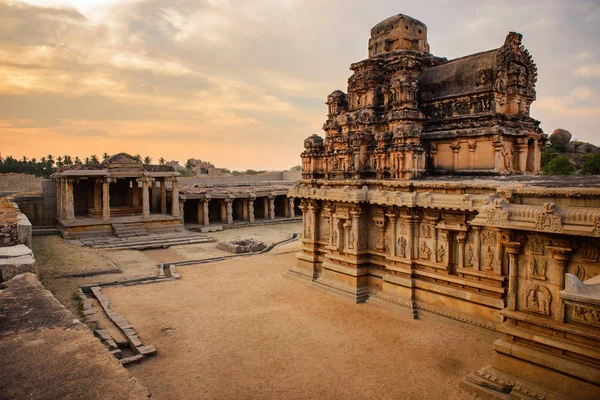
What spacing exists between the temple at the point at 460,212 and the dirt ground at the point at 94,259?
20.3ft

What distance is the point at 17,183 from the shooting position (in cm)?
3656

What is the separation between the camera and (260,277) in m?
15.0

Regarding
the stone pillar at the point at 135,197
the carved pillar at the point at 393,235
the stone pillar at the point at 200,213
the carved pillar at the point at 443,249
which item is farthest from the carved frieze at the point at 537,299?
the stone pillar at the point at 135,197

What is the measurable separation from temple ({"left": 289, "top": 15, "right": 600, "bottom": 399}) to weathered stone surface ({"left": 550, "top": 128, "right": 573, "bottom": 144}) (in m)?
39.1

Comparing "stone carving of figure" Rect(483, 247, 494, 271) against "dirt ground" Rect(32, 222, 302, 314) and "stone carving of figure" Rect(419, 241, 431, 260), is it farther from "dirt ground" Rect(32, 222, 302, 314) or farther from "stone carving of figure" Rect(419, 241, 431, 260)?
"dirt ground" Rect(32, 222, 302, 314)

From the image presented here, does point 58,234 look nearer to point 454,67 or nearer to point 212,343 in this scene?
point 212,343

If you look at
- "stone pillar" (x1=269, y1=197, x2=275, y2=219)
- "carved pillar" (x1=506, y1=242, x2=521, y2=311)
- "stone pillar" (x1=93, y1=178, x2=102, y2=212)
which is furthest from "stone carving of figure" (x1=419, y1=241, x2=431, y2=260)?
"stone pillar" (x1=93, y1=178, x2=102, y2=212)

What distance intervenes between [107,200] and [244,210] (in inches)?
364

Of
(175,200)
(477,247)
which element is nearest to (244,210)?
(175,200)

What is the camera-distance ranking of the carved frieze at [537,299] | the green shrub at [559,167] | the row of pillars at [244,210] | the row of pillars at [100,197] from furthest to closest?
the green shrub at [559,167] → the row of pillars at [244,210] → the row of pillars at [100,197] → the carved frieze at [537,299]

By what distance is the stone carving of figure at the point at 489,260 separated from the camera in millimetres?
9930

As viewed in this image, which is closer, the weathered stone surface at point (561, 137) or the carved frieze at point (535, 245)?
the carved frieze at point (535, 245)

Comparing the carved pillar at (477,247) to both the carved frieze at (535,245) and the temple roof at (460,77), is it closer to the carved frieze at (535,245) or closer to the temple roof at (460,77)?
the carved frieze at (535,245)

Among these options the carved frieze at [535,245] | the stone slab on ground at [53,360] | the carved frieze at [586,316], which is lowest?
the stone slab on ground at [53,360]
